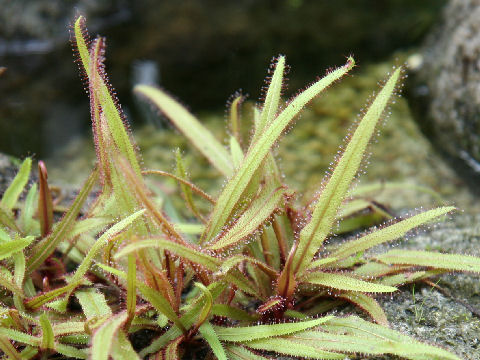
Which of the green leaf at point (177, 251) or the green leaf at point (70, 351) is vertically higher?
the green leaf at point (177, 251)

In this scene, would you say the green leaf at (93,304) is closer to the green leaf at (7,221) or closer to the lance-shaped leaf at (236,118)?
the green leaf at (7,221)

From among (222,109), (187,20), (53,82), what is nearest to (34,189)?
(222,109)

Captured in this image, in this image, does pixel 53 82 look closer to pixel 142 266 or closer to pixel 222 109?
pixel 222 109

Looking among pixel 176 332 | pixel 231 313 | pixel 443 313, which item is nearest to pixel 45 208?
pixel 176 332

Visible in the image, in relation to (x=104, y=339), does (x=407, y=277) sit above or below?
above

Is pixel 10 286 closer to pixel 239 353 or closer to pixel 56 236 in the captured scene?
pixel 56 236

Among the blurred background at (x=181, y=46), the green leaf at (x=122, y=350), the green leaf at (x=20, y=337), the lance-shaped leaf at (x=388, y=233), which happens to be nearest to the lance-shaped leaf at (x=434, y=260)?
the lance-shaped leaf at (x=388, y=233)

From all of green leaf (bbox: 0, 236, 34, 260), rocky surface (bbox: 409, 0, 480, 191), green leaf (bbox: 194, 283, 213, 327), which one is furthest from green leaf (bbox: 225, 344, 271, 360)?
rocky surface (bbox: 409, 0, 480, 191)
